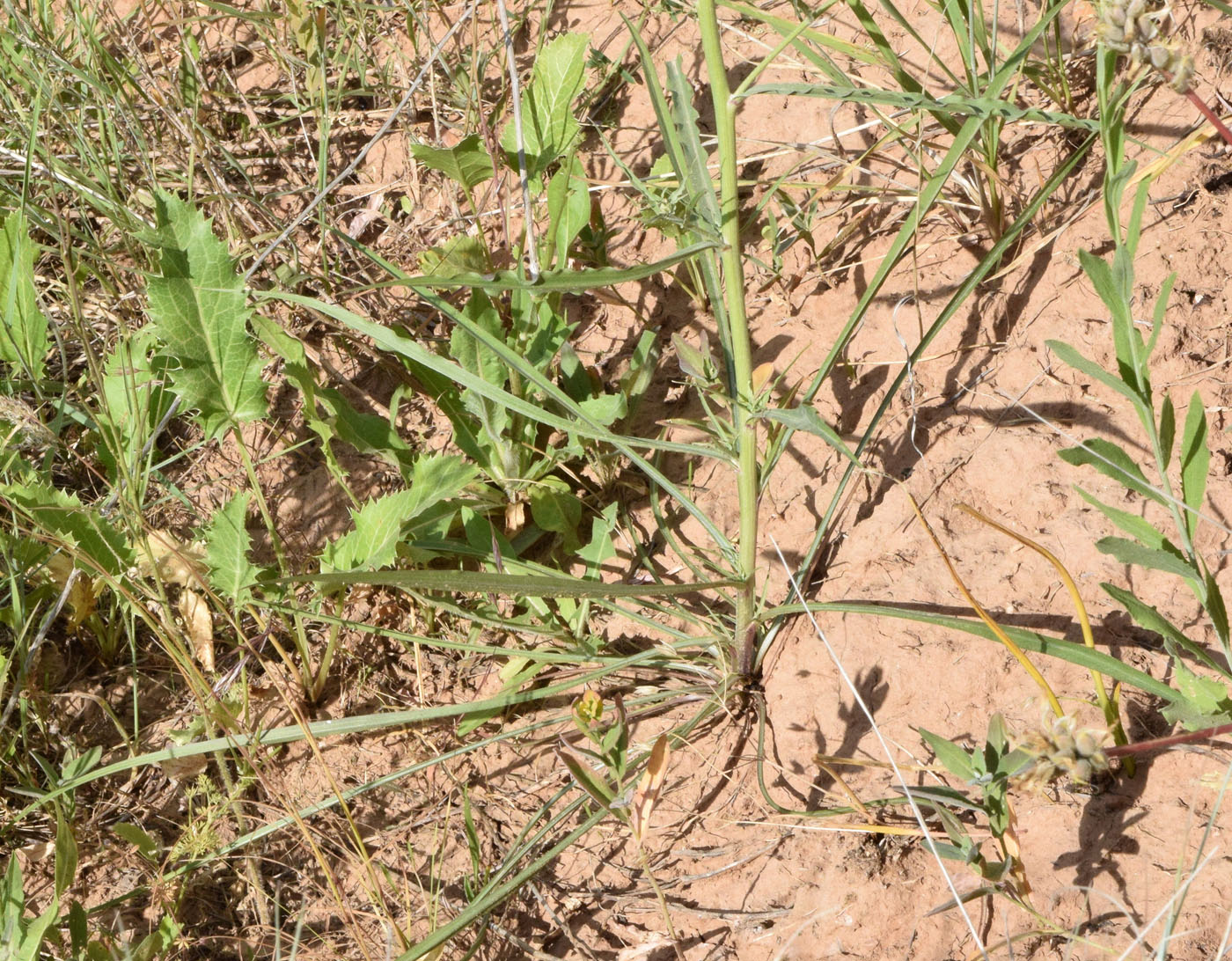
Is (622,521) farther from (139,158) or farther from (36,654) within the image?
(139,158)

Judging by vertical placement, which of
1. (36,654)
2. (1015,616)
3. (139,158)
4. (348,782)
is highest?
(139,158)

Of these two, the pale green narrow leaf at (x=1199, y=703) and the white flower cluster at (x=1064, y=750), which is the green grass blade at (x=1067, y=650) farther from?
the white flower cluster at (x=1064, y=750)

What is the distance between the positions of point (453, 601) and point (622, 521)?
36cm

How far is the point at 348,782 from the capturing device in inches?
74.6

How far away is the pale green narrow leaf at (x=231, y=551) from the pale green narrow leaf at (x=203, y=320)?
219 millimetres

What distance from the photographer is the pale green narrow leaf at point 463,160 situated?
6.26 ft

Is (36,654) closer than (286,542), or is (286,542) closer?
(36,654)

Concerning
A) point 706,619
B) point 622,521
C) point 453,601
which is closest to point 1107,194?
point 706,619

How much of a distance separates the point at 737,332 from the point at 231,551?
3.43ft

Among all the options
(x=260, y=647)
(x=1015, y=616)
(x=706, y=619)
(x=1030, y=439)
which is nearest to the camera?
(x=1015, y=616)

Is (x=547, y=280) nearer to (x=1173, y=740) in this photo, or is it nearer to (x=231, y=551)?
(x=1173, y=740)

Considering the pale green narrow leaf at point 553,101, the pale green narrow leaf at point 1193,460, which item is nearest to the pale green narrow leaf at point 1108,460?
the pale green narrow leaf at point 1193,460

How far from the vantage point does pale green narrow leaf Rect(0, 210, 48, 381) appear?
6.92ft

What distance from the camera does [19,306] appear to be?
213 cm
